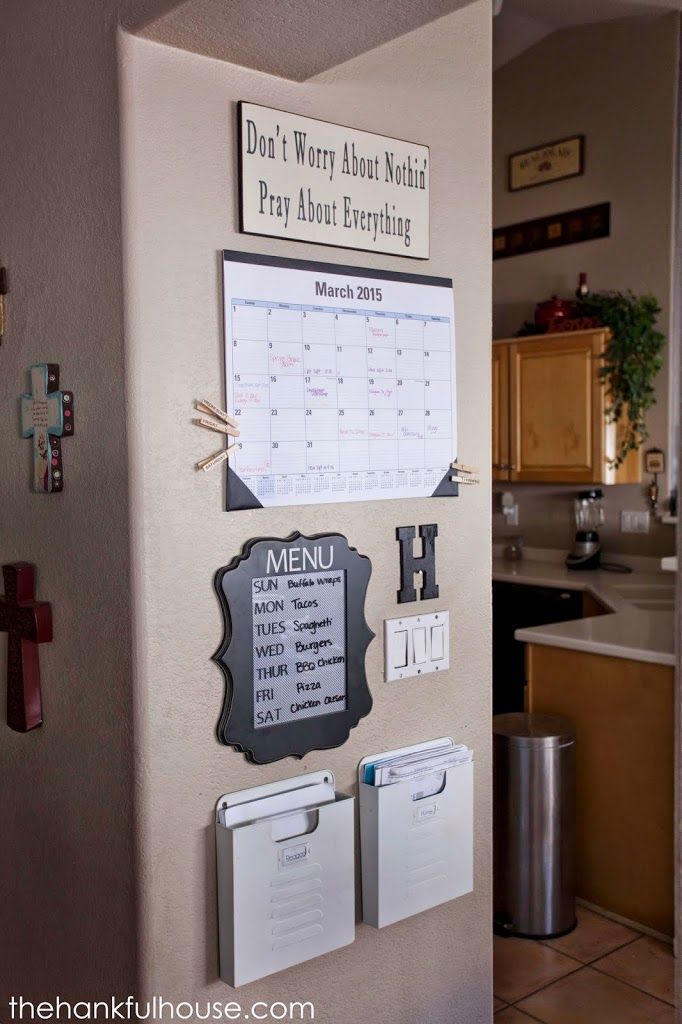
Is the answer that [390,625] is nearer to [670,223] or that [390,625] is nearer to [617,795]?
[617,795]

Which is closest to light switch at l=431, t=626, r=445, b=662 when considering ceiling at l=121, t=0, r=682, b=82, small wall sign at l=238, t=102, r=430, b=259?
small wall sign at l=238, t=102, r=430, b=259

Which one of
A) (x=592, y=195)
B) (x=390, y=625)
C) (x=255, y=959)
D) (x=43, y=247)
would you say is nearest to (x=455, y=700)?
(x=390, y=625)

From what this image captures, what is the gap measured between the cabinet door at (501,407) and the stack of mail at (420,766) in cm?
341

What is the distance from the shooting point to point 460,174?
180cm

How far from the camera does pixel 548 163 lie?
205 inches

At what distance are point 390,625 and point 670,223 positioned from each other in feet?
11.9

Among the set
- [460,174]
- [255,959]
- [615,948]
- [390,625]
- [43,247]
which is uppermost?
[460,174]

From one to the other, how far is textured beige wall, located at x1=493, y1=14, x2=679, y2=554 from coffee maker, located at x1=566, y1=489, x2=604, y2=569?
0.10 m

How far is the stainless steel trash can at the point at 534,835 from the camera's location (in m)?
3.00

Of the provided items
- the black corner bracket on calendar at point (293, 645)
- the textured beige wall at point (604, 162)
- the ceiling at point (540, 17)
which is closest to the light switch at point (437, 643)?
the black corner bracket on calendar at point (293, 645)

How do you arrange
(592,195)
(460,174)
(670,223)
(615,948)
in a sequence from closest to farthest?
1. (460,174)
2. (615,948)
3. (670,223)
4. (592,195)

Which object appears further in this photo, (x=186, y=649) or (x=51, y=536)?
(x=51, y=536)

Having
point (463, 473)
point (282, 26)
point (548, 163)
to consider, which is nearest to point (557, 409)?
point (548, 163)

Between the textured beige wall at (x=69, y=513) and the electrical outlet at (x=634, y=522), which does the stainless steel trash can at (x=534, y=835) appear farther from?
the electrical outlet at (x=634, y=522)
